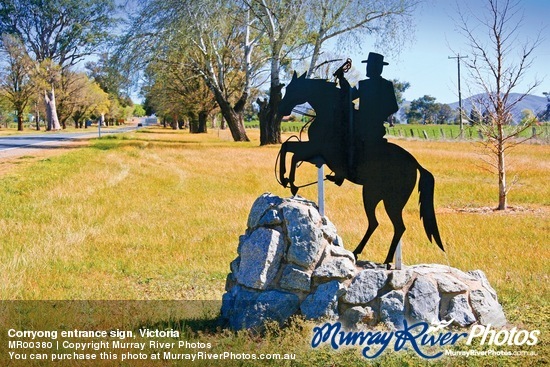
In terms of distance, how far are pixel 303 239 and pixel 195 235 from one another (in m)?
4.94

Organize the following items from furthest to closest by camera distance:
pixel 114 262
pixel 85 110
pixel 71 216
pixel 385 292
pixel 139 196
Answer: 1. pixel 85 110
2. pixel 139 196
3. pixel 71 216
4. pixel 114 262
5. pixel 385 292

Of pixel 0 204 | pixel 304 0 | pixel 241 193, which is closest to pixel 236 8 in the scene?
pixel 304 0

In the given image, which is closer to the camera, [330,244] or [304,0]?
[330,244]

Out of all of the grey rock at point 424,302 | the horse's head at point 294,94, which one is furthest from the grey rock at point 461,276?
the horse's head at point 294,94

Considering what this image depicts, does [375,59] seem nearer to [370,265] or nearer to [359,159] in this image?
[359,159]

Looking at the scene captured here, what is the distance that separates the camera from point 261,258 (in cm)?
551

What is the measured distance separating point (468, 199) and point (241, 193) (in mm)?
5718

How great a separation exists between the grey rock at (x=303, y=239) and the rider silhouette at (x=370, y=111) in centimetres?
78

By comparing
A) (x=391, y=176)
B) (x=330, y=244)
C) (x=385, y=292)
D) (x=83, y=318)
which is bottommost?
(x=83, y=318)

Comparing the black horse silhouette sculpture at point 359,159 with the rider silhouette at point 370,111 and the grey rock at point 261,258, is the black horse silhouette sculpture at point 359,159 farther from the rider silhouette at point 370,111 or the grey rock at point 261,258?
the grey rock at point 261,258

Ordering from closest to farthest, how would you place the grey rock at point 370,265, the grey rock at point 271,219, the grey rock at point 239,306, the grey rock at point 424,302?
the grey rock at point 424,302, the grey rock at point 239,306, the grey rock at point 271,219, the grey rock at point 370,265

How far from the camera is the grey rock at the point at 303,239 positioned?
550 cm

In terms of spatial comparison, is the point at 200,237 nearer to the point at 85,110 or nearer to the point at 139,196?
the point at 139,196

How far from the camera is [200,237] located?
1000cm
